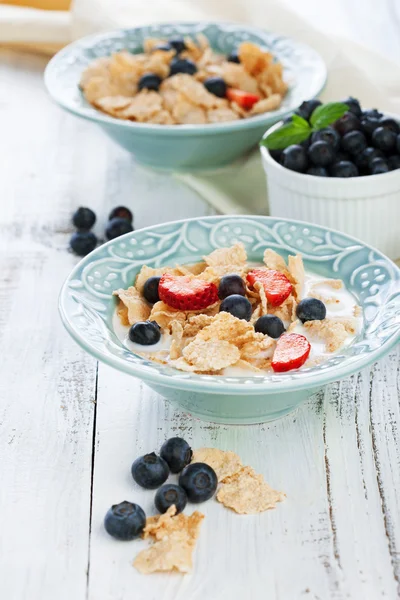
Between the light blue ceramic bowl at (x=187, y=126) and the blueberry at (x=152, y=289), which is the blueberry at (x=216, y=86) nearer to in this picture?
the light blue ceramic bowl at (x=187, y=126)

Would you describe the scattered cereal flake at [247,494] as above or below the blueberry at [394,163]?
below

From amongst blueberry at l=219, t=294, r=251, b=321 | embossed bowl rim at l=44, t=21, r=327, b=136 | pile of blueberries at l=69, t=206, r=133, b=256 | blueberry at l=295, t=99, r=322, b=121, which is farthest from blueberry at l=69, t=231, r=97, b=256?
blueberry at l=219, t=294, r=251, b=321

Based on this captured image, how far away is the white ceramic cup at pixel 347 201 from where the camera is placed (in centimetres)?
175

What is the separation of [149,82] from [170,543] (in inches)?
53.3

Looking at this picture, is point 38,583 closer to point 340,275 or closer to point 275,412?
point 275,412

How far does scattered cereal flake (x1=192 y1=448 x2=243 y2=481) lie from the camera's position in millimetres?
1299

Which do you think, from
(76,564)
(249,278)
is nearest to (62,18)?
(249,278)

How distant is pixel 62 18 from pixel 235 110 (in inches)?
36.9

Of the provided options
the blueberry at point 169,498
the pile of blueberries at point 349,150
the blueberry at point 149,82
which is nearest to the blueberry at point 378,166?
the pile of blueberries at point 349,150

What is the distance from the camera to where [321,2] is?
3205 mm

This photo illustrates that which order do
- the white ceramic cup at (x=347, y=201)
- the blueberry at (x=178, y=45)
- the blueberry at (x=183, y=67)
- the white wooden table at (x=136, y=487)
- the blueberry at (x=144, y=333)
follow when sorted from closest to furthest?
the white wooden table at (x=136, y=487) → the blueberry at (x=144, y=333) → the white ceramic cup at (x=347, y=201) → the blueberry at (x=183, y=67) → the blueberry at (x=178, y=45)

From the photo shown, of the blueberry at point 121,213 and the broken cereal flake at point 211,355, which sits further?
the blueberry at point 121,213

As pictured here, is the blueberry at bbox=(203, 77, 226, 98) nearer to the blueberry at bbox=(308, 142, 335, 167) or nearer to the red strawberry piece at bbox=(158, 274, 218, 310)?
the blueberry at bbox=(308, 142, 335, 167)

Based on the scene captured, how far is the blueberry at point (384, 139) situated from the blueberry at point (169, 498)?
86 centimetres
